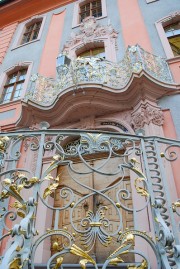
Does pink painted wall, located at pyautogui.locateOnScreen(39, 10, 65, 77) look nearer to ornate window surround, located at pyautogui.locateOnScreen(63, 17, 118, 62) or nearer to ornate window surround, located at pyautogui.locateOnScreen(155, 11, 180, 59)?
ornate window surround, located at pyautogui.locateOnScreen(63, 17, 118, 62)

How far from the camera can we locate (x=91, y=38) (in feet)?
32.0

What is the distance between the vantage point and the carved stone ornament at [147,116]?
6043 millimetres

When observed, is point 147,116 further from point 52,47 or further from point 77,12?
point 77,12

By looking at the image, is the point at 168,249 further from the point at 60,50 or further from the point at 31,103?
the point at 60,50

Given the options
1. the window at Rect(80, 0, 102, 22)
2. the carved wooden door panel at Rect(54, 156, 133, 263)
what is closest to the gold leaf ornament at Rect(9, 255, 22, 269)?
the carved wooden door panel at Rect(54, 156, 133, 263)

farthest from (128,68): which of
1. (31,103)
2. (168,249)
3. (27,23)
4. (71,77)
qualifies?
(27,23)

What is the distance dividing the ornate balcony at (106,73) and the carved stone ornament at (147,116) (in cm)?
81

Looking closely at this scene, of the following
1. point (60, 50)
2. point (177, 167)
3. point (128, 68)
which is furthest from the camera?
point (60, 50)

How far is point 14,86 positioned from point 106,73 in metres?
4.55

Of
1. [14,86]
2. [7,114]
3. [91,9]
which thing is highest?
[91,9]

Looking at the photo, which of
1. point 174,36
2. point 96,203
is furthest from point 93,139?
point 174,36

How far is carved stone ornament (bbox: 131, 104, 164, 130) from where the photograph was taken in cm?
604

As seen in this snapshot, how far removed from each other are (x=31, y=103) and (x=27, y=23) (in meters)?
8.08

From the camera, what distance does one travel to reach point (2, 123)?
324 inches
